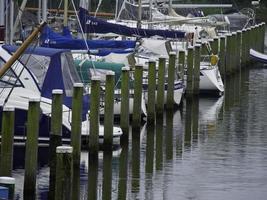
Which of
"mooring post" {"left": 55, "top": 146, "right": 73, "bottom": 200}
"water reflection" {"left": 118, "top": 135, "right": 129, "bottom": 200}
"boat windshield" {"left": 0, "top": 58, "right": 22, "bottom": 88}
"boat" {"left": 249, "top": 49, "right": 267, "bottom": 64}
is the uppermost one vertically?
"boat windshield" {"left": 0, "top": 58, "right": 22, "bottom": 88}

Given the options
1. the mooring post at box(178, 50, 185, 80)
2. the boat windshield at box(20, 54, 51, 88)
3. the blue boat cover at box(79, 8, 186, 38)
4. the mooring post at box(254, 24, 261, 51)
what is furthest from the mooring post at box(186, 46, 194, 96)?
the mooring post at box(254, 24, 261, 51)

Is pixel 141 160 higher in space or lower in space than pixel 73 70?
lower

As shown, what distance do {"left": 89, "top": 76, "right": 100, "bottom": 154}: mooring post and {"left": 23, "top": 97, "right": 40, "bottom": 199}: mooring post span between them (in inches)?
129

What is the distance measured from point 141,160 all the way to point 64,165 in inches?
284

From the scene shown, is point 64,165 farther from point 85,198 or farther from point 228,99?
point 228,99

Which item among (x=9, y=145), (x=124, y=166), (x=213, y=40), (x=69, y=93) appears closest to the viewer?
(x=9, y=145)

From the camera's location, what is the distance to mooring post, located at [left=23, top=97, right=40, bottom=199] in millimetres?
20375

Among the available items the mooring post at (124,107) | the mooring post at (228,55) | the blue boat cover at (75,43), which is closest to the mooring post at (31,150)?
the mooring post at (124,107)

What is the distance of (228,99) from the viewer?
3744cm

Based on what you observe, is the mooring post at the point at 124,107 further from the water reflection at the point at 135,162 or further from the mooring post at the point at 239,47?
the mooring post at the point at 239,47

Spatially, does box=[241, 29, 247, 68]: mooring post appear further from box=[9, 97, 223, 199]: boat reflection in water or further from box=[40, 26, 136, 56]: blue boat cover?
box=[9, 97, 223, 199]: boat reflection in water

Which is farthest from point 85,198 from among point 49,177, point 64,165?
point 64,165

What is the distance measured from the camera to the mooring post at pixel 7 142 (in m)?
20.2

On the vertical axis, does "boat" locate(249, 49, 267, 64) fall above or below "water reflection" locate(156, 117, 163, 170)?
below
